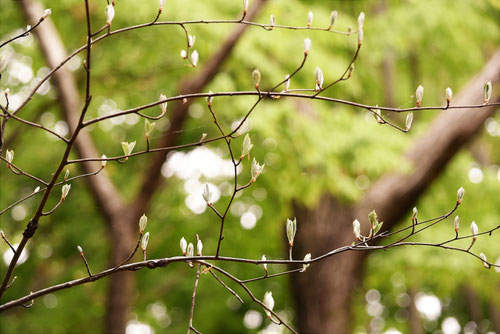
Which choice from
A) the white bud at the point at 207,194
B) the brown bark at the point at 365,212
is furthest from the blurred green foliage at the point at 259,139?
the white bud at the point at 207,194

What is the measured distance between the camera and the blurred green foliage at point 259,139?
3686 mm

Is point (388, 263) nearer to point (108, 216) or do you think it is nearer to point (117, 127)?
point (108, 216)

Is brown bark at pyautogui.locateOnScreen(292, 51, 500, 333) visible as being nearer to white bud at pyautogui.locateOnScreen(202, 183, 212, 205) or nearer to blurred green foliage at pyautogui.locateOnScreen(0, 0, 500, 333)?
blurred green foliage at pyautogui.locateOnScreen(0, 0, 500, 333)

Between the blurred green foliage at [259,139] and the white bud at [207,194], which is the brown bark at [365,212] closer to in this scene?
the blurred green foliage at [259,139]

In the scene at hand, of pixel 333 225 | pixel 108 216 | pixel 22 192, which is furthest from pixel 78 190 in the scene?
pixel 333 225

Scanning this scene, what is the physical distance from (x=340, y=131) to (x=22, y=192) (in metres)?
3.79

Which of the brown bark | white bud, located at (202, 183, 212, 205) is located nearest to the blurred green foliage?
the brown bark

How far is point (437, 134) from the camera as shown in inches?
157

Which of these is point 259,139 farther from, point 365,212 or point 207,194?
point 207,194

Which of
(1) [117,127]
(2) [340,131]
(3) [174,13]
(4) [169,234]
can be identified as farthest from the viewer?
(1) [117,127]

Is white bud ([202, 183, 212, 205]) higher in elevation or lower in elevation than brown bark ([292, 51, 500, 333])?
higher

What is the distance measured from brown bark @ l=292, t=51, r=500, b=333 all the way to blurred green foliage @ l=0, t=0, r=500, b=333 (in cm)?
17

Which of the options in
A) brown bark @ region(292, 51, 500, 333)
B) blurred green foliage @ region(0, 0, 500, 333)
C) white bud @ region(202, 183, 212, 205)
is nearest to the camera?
white bud @ region(202, 183, 212, 205)

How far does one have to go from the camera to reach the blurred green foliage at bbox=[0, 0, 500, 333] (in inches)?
145
